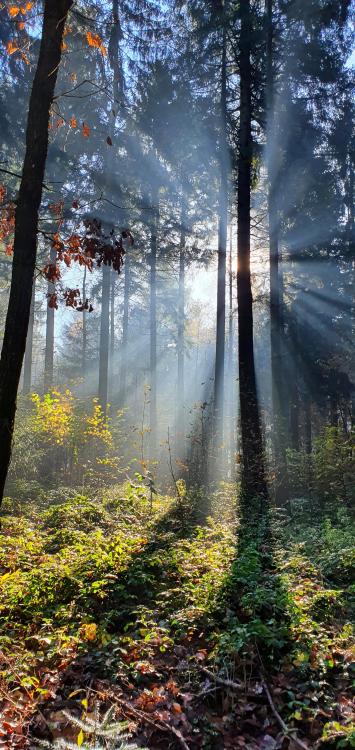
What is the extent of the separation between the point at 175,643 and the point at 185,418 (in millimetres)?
16926

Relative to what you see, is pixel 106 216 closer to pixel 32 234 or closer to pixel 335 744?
pixel 32 234

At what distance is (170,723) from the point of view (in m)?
2.84

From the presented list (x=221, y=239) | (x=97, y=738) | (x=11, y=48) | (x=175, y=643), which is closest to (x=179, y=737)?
(x=97, y=738)

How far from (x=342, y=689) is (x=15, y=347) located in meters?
3.77

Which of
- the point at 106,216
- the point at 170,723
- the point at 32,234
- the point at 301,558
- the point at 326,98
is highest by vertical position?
the point at 326,98

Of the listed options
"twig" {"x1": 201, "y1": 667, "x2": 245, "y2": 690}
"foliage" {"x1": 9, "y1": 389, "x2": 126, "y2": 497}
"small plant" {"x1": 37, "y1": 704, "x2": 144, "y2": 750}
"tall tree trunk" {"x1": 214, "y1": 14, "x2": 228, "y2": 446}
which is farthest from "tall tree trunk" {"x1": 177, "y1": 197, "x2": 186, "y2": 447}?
"small plant" {"x1": 37, "y1": 704, "x2": 144, "y2": 750}

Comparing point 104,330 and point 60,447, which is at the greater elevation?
point 104,330

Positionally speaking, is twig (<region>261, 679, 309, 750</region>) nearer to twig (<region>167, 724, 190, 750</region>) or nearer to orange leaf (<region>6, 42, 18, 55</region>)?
twig (<region>167, 724, 190, 750</region>)

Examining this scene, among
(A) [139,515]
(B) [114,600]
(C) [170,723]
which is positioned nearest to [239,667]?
(C) [170,723]

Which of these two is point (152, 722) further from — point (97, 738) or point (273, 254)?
point (273, 254)

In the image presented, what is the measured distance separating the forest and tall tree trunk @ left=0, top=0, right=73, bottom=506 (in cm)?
2

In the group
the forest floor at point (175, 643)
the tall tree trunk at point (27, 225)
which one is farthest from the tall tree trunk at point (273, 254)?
the tall tree trunk at point (27, 225)

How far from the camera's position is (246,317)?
10430 millimetres

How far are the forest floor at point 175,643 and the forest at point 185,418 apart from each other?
0.07 ft
